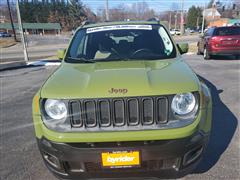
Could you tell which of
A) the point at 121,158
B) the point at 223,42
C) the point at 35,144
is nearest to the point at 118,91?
the point at 121,158

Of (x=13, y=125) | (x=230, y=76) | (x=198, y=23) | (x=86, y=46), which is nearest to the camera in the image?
(x=86, y=46)

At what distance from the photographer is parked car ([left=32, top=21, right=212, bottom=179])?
263cm

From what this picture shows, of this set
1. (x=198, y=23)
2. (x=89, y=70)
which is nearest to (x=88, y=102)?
(x=89, y=70)

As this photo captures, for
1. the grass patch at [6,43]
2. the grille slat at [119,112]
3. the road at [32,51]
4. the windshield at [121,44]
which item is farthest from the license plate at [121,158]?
the grass patch at [6,43]

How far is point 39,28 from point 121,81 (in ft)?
350

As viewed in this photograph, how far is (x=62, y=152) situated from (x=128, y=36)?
232 cm

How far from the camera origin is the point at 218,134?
14.5ft

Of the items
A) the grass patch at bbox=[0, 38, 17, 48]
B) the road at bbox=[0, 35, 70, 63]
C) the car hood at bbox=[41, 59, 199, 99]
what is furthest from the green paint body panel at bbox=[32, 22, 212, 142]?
the grass patch at bbox=[0, 38, 17, 48]

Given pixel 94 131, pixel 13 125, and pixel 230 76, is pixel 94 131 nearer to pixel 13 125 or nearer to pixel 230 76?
pixel 13 125

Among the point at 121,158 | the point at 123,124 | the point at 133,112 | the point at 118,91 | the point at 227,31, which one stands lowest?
the point at 227,31

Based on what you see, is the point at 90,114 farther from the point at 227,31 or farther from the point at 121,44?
the point at 227,31

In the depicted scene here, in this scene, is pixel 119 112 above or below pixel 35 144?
above

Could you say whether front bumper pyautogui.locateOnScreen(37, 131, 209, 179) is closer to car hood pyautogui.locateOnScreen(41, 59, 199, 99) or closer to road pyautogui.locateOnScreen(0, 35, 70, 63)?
car hood pyautogui.locateOnScreen(41, 59, 199, 99)

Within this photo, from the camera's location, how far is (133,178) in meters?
2.80
